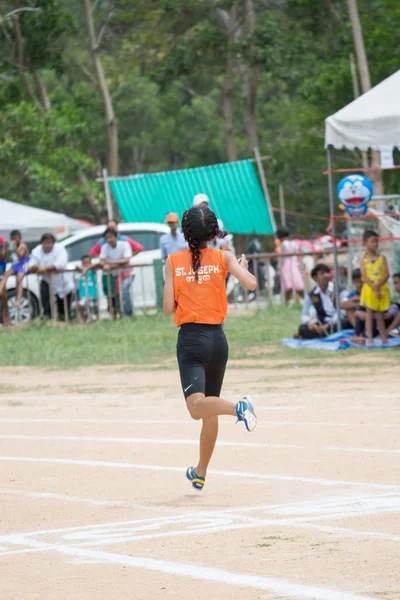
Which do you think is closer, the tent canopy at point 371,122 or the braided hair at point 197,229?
the braided hair at point 197,229

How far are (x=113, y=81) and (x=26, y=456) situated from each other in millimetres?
44005

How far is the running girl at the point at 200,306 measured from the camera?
7781 mm

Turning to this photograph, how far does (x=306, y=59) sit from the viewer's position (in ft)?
126

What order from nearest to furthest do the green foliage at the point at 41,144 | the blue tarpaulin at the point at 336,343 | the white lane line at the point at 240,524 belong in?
the white lane line at the point at 240,524 < the blue tarpaulin at the point at 336,343 < the green foliage at the point at 41,144

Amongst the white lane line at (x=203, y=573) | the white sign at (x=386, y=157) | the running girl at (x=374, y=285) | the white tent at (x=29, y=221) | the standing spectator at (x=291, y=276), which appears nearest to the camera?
the white lane line at (x=203, y=573)

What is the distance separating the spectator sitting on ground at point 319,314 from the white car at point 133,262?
609 cm

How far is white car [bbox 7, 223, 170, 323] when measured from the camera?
24.3 m

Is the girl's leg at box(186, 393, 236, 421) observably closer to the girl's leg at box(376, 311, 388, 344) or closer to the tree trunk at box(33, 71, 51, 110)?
the girl's leg at box(376, 311, 388, 344)

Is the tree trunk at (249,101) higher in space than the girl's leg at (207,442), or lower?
higher

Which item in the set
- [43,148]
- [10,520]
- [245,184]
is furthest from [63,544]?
[43,148]

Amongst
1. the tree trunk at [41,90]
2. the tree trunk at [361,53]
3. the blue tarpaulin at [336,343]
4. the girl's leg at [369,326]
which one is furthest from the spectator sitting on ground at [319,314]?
the tree trunk at [41,90]

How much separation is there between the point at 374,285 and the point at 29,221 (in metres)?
12.2

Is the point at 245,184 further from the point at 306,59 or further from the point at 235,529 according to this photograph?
the point at 235,529

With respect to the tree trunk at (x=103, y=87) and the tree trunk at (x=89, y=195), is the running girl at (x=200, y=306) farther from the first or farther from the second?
the tree trunk at (x=89, y=195)
